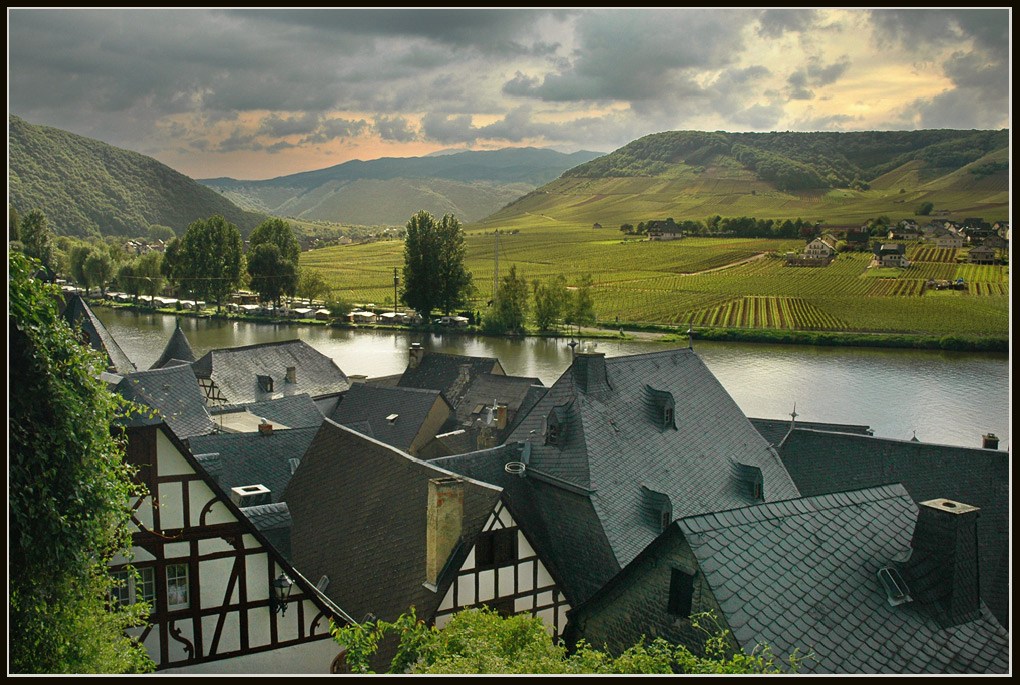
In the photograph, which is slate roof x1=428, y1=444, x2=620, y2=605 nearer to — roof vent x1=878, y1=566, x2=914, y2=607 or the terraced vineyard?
roof vent x1=878, y1=566, x2=914, y2=607

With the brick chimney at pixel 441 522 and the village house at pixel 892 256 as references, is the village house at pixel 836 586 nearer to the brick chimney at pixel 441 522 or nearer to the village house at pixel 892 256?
the brick chimney at pixel 441 522

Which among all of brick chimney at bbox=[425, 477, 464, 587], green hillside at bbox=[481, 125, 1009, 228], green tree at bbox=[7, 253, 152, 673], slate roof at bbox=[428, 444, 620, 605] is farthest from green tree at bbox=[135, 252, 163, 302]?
green tree at bbox=[7, 253, 152, 673]

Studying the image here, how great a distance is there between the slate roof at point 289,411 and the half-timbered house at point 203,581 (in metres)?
17.9

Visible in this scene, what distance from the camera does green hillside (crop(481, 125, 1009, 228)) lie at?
83.4 meters

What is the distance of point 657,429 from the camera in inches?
746

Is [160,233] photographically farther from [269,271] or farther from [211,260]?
[269,271]

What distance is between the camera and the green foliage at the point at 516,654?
26.8 feet

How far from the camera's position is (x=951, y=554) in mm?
10094

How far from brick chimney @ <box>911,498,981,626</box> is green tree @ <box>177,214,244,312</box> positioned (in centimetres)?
8939

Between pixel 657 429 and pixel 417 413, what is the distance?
13544 mm

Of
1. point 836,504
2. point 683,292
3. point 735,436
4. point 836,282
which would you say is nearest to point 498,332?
point 683,292

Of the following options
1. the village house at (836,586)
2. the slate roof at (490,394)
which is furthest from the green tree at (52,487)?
the slate roof at (490,394)

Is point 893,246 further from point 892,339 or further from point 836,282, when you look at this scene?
point 892,339

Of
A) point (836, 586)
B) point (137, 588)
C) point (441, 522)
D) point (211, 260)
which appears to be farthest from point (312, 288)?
point (836, 586)
